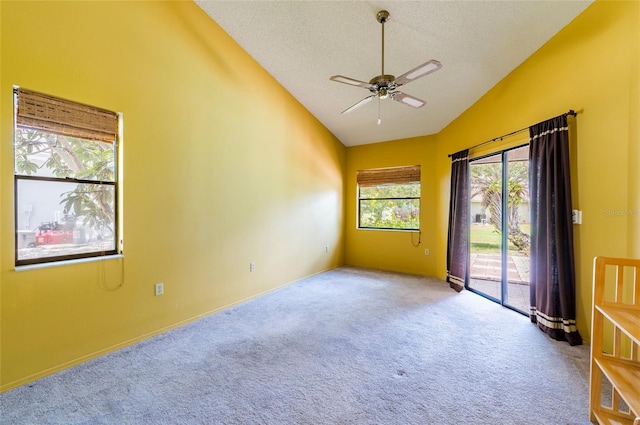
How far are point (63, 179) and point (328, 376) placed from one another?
267cm

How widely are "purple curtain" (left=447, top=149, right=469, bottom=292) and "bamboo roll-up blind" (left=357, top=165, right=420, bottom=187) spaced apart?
3.34ft

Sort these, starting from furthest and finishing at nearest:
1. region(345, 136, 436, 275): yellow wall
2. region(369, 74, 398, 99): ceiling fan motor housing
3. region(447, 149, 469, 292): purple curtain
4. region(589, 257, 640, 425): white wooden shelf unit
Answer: region(345, 136, 436, 275): yellow wall < region(447, 149, 469, 292): purple curtain < region(369, 74, 398, 99): ceiling fan motor housing < region(589, 257, 640, 425): white wooden shelf unit

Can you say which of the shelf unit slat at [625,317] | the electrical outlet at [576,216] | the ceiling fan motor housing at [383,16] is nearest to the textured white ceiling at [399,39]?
the ceiling fan motor housing at [383,16]

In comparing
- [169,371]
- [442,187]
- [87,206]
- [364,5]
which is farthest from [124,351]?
[442,187]

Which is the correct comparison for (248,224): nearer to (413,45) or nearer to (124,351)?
(124,351)

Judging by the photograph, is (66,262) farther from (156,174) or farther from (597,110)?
(597,110)

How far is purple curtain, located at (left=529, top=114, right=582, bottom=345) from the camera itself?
2578 mm

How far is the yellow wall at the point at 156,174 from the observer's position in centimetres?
202

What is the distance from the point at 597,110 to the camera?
2.35 metres

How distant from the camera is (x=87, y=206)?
2422mm

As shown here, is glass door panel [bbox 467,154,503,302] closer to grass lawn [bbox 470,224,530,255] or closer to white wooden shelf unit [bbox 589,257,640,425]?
grass lawn [bbox 470,224,530,255]

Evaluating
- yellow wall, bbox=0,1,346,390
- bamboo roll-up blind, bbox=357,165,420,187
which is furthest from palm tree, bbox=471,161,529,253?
yellow wall, bbox=0,1,346,390

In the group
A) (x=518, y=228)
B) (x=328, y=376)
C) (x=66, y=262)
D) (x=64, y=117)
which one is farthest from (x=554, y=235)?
(x=64, y=117)

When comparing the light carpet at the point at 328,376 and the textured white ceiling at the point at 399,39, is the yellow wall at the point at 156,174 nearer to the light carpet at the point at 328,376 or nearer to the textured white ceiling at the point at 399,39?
the light carpet at the point at 328,376
